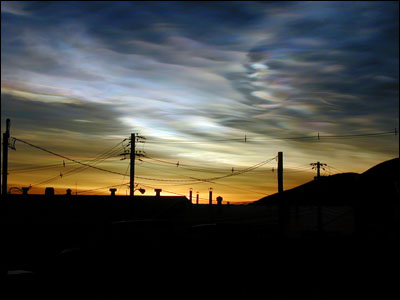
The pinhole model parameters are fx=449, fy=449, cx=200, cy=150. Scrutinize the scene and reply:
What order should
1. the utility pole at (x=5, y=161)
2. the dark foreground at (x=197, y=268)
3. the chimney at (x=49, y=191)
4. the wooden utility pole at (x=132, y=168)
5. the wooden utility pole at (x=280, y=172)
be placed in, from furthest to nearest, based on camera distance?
the chimney at (x=49, y=191) < the wooden utility pole at (x=132, y=168) < the wooden utility pole at (x=280, y=172) < the utility pole at (x=5, y=161) < the dark foreground at (x=197, y=268)

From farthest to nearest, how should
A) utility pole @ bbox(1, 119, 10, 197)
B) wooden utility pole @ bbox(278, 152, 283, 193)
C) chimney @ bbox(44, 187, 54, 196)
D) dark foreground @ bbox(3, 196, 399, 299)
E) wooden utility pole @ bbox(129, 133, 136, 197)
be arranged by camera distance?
1. chimney @ bbox(44, 187, 54, 196)
2. wooden utility pole @ bbox(129, 133, 136, 197)
3. wooden utility pole @ bbox(278, 152, 283, 193)
4. utility pole @ bbox(1, 119, 10, 197)
5. dark foreground @ bbox(3, 196, 399, 299)

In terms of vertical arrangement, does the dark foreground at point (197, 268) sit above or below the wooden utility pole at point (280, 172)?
below

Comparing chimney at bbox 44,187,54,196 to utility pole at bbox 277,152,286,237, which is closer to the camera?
utility pole at bbox 277,152,286,237

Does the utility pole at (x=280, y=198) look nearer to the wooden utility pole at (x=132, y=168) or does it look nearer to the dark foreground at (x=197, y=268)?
the dark foreground at (x=197, y=268)

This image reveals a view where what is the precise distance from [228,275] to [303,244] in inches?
511

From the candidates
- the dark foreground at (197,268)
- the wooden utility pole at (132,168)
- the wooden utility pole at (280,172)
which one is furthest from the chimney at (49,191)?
the wooden utility pole at (280,172)

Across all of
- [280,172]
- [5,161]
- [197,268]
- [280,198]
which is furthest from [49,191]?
[197,268]

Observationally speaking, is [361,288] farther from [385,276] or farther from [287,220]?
[287,220]

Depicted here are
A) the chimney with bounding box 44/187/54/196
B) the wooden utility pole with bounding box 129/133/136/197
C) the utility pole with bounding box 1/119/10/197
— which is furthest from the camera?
the chimney with bounding box 44/187/54/196

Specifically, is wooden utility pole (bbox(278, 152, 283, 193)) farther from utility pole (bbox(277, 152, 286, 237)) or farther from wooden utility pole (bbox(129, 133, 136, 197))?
wooden utility pole (bbox(129, 133, 136, 197))

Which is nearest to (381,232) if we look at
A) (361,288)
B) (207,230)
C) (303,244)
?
(303,244)

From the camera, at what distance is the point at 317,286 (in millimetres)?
14367

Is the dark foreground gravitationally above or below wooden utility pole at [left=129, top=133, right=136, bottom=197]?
below

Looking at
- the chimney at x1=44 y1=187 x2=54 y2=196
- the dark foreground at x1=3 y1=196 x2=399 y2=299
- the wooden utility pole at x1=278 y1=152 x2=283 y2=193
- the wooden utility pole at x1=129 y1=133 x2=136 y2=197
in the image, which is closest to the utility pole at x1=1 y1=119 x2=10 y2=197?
the dark foreground at x1=3 y1=196 x2=399 y2=299
